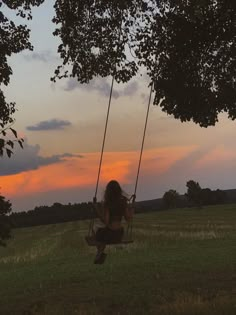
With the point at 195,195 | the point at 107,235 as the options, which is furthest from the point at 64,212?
the point at 107,235

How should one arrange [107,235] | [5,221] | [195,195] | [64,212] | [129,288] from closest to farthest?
[5,221] → [107,235] → [129,288] → [64,212] → [195,195]

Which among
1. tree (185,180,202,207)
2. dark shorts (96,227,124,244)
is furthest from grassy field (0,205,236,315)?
tree (185,180,202,207)

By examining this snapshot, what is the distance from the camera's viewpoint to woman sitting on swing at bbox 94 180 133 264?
493 inches

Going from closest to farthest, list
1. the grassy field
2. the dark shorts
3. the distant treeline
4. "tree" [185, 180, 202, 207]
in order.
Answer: the dark shorts → the grassy field → the distant treeline → "tree" [185, 180, 202, 207]

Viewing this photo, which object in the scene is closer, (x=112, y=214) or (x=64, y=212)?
(x=112, y=214)

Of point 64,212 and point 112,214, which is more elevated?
point 64,212

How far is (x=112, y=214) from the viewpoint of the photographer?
41.7 ft

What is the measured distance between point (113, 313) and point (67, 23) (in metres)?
8.62

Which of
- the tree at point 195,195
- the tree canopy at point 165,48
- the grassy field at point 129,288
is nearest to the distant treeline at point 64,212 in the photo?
the tree at point 195,195

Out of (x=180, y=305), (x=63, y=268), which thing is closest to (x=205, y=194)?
(x=63, y=268)

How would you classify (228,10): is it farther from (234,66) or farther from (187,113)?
(187,113)

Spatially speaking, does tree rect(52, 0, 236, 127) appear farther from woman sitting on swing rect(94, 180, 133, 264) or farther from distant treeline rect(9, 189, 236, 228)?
distant treeline rect(9, 189, 236, 228)

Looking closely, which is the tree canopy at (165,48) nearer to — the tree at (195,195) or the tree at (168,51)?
the tree at (168,51)

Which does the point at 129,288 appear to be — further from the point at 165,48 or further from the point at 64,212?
the point at 64,212
